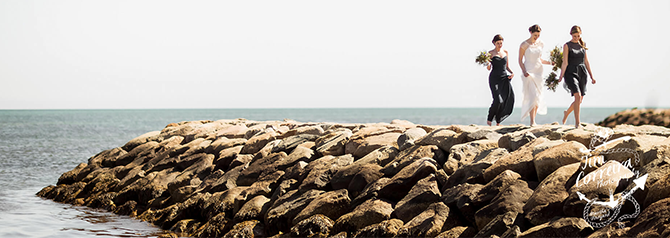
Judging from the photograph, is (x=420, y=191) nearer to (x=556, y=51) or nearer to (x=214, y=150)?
(x=556, y=51)

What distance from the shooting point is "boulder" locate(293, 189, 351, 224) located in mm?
7660

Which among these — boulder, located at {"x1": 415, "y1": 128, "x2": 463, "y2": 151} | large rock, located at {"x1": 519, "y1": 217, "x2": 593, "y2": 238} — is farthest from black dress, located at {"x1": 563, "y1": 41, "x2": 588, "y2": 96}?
large rock, located at {"x1": 519, "y1": 217, "x2": 593, "y2": 238}

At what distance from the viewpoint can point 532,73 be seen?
10352 millimetres

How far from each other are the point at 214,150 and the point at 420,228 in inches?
262

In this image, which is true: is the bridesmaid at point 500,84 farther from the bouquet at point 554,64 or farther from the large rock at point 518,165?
the large rock at point 518,165

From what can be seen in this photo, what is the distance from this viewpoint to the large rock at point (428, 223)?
6.53 metres

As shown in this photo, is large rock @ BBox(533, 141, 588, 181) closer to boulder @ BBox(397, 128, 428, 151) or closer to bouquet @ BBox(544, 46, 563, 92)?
boulder @ BBox(397, 128, 428, 151)

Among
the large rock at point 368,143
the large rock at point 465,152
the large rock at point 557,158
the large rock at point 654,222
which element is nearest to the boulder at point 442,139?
the large rock at point 465,152

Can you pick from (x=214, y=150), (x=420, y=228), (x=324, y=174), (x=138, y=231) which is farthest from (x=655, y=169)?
(x=214, y=150)

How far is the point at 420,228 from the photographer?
661 cm

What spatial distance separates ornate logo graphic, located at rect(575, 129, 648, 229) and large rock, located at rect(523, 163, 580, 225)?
0.49 feet

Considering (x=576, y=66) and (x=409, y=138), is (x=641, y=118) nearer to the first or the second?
(x=576, y=66)

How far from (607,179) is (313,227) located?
3.80 metres

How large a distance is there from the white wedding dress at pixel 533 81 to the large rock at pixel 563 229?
5.01 meters
